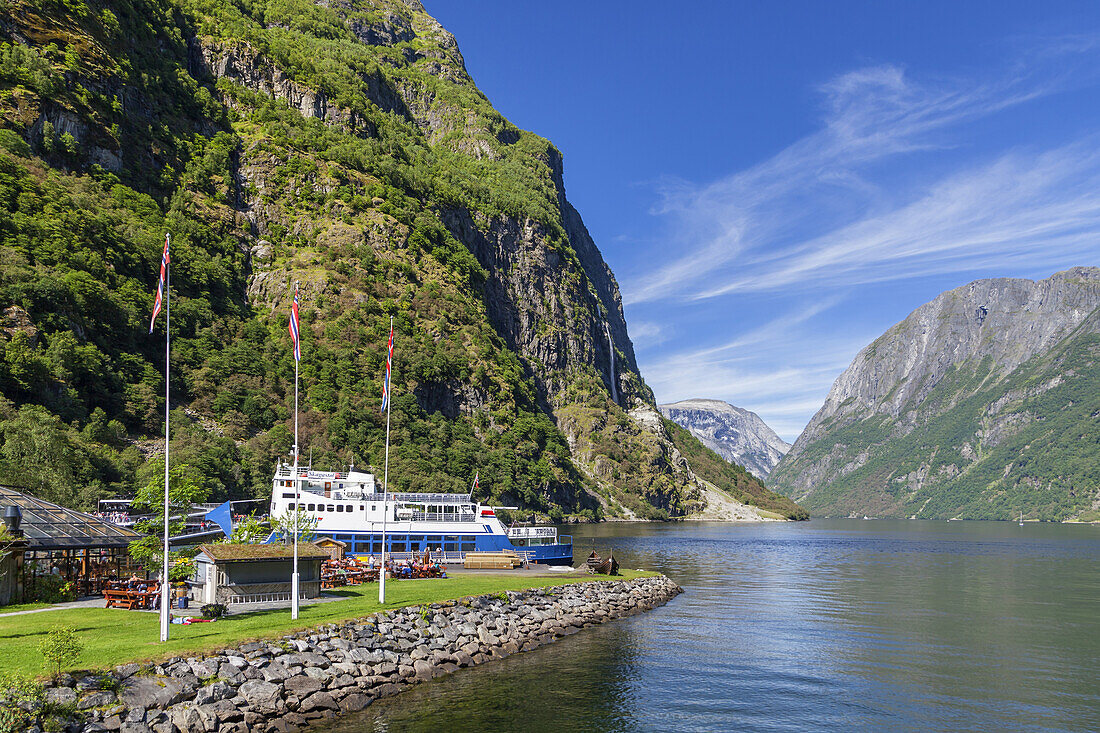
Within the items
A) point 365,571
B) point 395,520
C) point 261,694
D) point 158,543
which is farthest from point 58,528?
point 395,520

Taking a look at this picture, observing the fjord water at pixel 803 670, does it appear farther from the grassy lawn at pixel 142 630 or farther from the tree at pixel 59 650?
the tree at pixel 59 650

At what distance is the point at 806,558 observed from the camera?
126m

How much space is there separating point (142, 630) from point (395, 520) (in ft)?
171

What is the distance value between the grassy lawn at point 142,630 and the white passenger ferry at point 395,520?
34514mm

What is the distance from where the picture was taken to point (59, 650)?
25.9m

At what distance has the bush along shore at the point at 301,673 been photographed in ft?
85.9

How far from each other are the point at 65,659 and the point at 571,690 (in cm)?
2271

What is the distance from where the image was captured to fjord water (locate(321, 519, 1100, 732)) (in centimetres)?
3356

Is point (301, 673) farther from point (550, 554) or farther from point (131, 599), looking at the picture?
point (550, 554)

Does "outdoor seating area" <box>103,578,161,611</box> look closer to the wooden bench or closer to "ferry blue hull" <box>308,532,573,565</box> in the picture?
the wooden bench

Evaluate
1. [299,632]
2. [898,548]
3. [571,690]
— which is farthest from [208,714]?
[898,548]

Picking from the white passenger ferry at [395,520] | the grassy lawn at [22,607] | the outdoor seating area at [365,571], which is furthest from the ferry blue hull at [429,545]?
the grassy lawn at [22,607]

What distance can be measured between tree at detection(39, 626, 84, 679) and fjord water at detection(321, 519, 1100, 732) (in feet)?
35.1

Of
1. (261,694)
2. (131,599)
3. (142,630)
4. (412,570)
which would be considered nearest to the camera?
(261,694)
